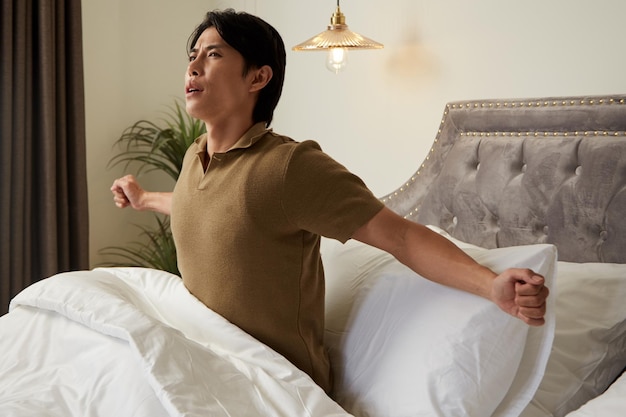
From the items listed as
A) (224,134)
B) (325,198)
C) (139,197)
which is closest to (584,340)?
(325,198)

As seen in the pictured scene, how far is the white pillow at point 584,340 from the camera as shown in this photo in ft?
5.41

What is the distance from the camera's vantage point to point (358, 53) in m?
3.05

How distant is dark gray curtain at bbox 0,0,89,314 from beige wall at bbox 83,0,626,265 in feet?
0.86

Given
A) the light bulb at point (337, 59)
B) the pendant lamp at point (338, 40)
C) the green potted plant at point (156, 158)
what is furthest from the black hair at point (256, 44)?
the green potted plant at point (156, 158)

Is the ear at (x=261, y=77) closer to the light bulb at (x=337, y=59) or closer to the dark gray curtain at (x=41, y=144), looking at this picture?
the light bulb at (x=337, y=59)

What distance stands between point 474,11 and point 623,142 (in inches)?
32.0

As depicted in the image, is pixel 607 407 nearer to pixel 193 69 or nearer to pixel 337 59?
pixel 193 69

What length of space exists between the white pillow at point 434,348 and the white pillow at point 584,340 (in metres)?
0.12

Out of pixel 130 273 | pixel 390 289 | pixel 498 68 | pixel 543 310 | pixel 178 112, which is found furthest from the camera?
pixel 178 112

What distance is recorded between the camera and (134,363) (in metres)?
1.49

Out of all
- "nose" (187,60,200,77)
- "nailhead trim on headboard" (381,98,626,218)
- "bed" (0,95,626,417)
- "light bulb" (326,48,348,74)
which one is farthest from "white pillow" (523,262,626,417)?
"light bulb" (326,48,348,74)

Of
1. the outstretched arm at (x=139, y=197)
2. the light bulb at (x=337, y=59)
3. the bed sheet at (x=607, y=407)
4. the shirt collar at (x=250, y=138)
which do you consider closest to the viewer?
Result: the bed sheet at (x=607, y=407)

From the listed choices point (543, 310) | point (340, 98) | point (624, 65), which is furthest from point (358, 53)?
point (543, 310)

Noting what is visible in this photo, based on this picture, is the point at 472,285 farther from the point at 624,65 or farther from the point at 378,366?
the point at 624,65
